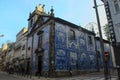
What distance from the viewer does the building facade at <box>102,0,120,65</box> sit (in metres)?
15.6

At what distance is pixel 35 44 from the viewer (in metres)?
28.1

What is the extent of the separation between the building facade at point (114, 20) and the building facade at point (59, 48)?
8.80m

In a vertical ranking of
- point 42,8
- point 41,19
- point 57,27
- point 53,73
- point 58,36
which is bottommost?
point 53,73

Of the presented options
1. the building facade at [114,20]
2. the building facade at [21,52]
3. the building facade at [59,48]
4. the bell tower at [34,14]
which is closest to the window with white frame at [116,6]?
the building facade at [114,20]

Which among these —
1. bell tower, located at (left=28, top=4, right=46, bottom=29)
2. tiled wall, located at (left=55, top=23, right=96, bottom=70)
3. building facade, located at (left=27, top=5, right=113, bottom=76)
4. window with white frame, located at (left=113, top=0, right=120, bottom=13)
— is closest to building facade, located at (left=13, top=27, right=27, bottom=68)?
building facade, located at (left=27, top=5, right=113, bottom=76)

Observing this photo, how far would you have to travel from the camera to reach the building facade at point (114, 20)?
15.6 metres

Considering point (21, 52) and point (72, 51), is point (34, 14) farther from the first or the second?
point (72, 51)

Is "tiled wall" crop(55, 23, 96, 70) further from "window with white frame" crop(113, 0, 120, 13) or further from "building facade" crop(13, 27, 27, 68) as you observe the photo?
"building facade" crop(13, 27, 27, 68)

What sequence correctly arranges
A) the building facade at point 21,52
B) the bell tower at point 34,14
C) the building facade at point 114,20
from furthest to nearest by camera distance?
the building facade at point 21,52, the bell tower at point 34,14, the building facade at point 114,20

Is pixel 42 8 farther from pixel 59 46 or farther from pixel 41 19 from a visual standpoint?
pixel 59 46

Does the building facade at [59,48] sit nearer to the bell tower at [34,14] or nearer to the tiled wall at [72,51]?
the tiled wall at [72,51]

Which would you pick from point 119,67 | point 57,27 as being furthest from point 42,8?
point 119,67

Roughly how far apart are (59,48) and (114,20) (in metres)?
9.37

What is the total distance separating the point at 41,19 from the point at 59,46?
728 cm
